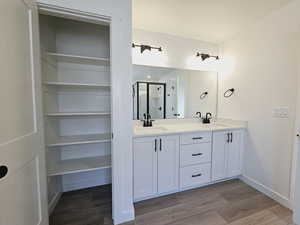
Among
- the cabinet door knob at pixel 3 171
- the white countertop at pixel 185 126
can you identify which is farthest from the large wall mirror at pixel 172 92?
the cabinet door knob at pixel 3 171

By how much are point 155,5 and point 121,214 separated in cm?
242

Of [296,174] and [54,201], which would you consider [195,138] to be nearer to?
[296,174]

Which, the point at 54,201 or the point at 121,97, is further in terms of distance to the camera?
the point at 54,201

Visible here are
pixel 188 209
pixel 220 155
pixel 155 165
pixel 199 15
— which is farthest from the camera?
pixel 220 155

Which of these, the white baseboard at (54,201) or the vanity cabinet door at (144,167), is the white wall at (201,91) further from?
the white baseboard at (54,201)

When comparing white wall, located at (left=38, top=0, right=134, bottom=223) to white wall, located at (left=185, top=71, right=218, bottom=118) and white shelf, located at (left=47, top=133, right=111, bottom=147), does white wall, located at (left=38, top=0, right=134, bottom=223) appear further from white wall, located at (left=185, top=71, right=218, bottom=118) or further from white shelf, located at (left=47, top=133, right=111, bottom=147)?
white wall, located at (left=185, top=71, right=218, bottom=118)

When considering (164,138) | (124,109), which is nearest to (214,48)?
(164,138)

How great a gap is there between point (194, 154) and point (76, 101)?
72.0 inches

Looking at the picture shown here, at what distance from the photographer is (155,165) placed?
72.4 inches

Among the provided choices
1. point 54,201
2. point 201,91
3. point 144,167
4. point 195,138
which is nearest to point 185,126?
point 195,138

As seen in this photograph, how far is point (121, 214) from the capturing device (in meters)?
1.53

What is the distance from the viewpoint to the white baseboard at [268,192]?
178 centimetres

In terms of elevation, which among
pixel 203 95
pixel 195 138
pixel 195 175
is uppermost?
pixel 203 95

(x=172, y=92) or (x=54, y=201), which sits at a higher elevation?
(x=172, y=92)
